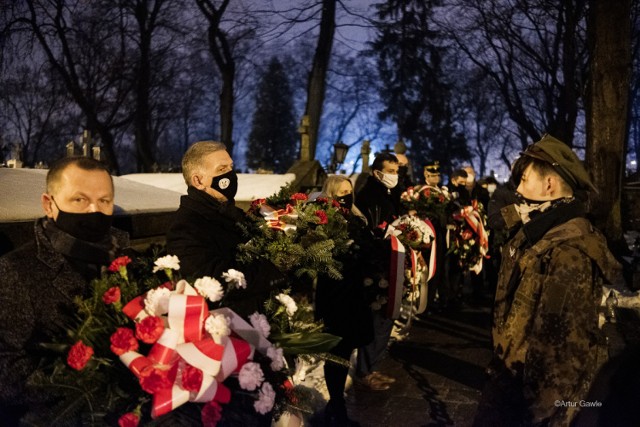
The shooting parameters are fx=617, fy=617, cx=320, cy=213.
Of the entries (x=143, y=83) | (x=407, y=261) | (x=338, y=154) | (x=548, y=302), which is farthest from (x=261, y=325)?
(x=143, y=83)

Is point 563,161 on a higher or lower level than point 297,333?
higher

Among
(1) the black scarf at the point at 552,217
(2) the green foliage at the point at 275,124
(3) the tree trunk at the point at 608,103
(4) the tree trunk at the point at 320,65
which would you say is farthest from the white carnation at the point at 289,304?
(2) the green foliage at the point at 275,124

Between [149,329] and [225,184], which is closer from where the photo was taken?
[149,329]

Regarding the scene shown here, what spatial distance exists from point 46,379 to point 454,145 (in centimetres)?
5188

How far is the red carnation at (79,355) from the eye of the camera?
2.17 metres

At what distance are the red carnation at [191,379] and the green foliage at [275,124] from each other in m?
55.6

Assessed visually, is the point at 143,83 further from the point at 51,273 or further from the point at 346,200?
the point at 51,273

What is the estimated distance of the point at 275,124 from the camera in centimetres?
5894

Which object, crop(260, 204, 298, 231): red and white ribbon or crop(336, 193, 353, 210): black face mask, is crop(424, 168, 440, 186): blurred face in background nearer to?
crop(336, 193, 353, 210): black face mask

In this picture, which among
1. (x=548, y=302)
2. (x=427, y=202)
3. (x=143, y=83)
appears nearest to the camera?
(x=548, y=302)

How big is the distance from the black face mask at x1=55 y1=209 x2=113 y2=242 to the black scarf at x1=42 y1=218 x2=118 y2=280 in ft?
0.08

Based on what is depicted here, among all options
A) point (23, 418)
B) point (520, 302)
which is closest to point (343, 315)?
point (520, 302)

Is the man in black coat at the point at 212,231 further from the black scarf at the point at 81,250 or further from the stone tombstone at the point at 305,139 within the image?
the stone tombstone at the point at 305,139

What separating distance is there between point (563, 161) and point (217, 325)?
1921 millimetres
